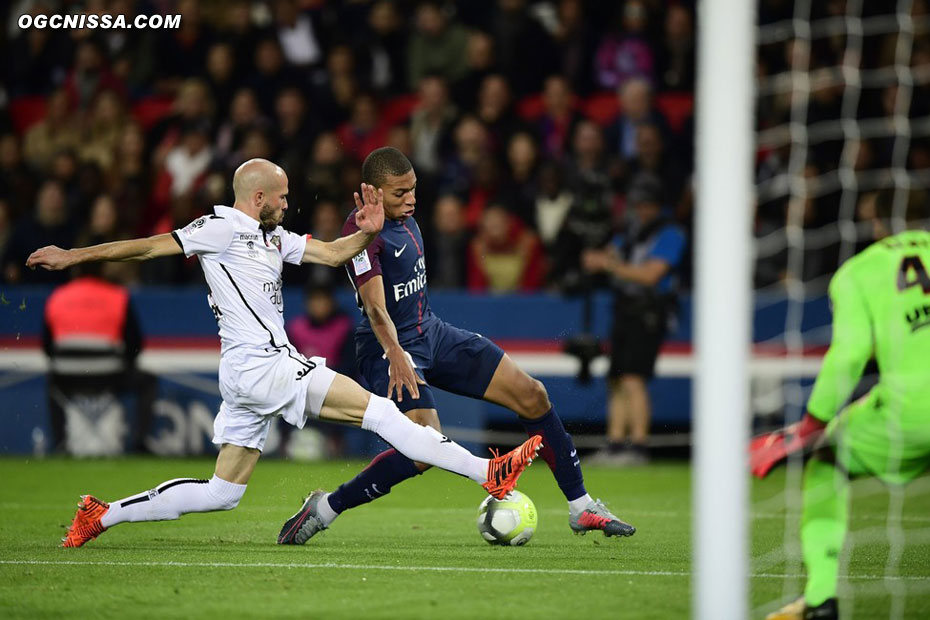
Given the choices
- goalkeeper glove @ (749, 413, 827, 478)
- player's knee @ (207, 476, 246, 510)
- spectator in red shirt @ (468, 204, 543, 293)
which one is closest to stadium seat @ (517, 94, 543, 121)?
spectator in red shirt @ (468, 204, 543, 293)

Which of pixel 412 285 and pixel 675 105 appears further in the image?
pixel 675 105

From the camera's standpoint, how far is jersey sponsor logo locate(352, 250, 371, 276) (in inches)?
273

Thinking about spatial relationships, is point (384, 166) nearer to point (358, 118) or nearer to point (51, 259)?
point (51, 259)

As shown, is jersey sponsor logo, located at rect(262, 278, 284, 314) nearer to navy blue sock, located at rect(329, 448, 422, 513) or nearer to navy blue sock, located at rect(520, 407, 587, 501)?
navy blue sock, located at rect(329, 448, 422, 513)

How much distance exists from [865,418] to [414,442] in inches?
92.6

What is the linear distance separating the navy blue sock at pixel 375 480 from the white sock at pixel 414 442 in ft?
1.58

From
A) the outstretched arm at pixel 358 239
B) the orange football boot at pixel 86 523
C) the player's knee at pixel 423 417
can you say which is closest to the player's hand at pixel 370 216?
the outstretched arm at pixel 358 239

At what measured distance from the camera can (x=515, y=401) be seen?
720 cm

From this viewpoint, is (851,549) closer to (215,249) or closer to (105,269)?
(215,249)

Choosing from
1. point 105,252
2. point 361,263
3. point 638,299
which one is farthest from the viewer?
point 638,299

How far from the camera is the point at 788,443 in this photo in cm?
485

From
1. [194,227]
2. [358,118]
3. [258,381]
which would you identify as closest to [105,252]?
[194,227]

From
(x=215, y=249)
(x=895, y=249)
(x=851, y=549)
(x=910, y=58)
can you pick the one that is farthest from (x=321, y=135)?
(x=895, y=249)

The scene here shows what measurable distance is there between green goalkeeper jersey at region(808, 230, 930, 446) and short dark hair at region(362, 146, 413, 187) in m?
2.81
